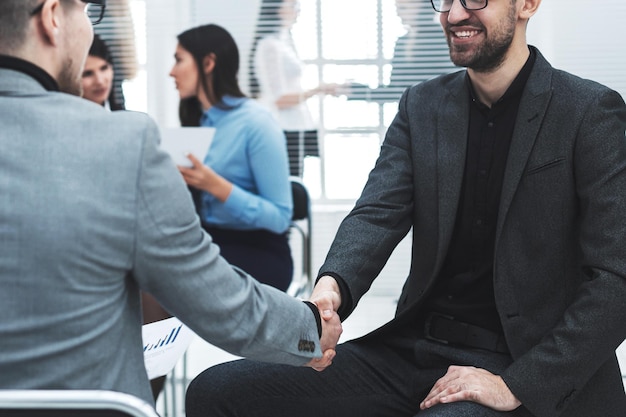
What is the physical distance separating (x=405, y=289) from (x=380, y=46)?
3084 millimetres

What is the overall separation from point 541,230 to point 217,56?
2107mm

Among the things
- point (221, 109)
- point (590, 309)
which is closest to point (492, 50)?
point (590, 309)

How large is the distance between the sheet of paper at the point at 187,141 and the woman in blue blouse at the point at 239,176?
0.03m

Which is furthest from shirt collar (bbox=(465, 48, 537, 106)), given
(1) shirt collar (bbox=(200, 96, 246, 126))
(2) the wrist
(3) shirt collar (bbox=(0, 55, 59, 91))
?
(1) shirt collar (bbox=(200, 96, 246, 126))

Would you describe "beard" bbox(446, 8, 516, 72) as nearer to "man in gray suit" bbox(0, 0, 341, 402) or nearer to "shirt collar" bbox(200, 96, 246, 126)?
"man in gray suit" bbox(0, 0, 341, 402)

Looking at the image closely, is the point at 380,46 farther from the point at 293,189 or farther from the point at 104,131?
the point at 104,131

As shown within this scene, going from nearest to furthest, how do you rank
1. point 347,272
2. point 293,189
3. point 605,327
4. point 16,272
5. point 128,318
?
point 16,272 → point 128,318 → point 605,327 → point 347,272 → point 293,189

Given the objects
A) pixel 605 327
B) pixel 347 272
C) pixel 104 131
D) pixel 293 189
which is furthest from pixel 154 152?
pixel 293 189

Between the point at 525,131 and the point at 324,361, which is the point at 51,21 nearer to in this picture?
the point at 324,361

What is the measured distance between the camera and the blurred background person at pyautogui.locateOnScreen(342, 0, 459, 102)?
185 inches

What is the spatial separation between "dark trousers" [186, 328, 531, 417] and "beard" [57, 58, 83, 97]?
0.70 metres

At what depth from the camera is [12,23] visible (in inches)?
45.7

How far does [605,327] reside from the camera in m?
1.63

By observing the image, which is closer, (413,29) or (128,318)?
(128,318)
